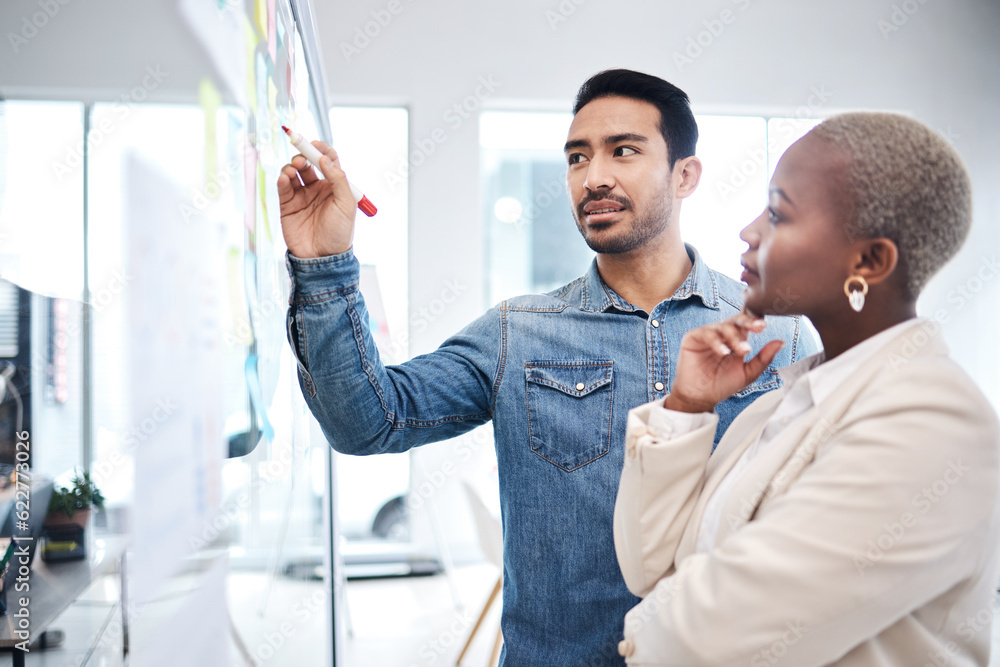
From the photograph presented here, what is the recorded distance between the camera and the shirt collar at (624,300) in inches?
49.6

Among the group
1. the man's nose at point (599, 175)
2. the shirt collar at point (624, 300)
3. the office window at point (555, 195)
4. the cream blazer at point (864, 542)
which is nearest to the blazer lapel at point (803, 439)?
the cream blazer at point (864, 542)

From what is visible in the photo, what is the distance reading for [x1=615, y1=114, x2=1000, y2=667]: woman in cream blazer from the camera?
63 cm

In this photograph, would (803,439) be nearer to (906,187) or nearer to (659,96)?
(906,187)

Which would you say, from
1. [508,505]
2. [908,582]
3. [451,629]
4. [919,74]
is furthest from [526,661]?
[919,74]

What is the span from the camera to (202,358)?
62 centimetres

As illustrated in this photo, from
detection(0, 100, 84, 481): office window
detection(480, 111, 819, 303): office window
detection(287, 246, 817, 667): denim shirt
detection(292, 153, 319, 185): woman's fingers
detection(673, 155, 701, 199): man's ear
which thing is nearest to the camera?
detection(0, 100, 84, 481): office window

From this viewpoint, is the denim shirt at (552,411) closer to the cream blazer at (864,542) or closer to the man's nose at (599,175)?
the man's nose at (599,175)

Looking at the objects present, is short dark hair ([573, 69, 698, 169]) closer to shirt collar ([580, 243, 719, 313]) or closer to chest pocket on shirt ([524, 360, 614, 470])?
shirt collar ([580, 243, 719, 313])

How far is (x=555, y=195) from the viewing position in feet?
15.3

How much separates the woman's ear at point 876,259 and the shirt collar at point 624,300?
53 centimetres

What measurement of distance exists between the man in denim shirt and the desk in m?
0.59

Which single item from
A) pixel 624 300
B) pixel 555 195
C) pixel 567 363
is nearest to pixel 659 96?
pixel 624 300

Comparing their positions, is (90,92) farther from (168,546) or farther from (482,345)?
(482,345)

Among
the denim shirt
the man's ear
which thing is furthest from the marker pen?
the man's ear
